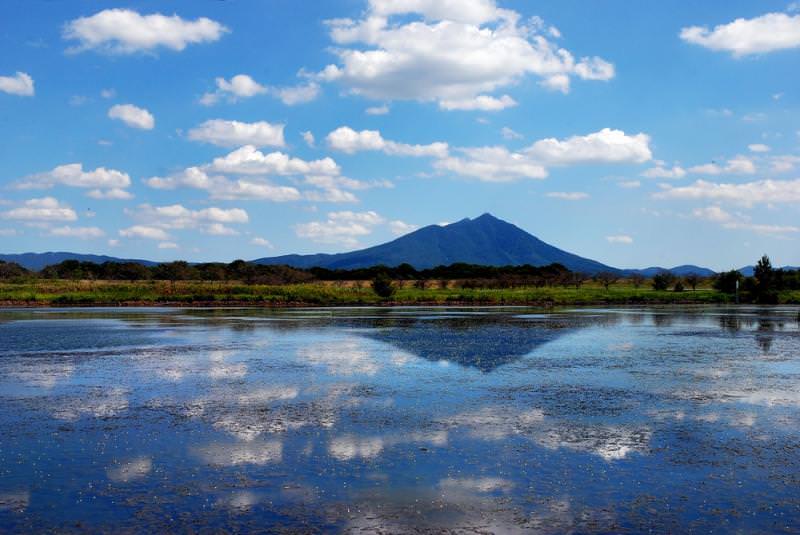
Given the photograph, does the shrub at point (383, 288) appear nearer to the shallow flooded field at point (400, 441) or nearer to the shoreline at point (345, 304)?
the shoreline at point (345, 304)

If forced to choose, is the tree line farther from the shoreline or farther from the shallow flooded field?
the shallow flooded field

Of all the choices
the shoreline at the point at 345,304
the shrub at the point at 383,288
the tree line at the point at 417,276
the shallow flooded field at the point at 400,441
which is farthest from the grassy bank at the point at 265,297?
the shallow flooded field at the point at 400,441

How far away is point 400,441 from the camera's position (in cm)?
1488

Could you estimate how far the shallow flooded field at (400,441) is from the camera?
1047 centimetres

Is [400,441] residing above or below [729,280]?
below

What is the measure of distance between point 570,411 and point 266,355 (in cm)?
1626

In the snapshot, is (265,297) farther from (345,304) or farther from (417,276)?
(417,276)

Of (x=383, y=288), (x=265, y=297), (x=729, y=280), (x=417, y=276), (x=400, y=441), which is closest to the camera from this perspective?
(x=400, y=441)

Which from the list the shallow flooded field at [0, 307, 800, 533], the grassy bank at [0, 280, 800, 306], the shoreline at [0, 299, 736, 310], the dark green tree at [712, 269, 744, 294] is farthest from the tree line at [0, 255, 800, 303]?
the shallow flooded field at [0, 307, 800, 533]

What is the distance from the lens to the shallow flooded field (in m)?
10.5

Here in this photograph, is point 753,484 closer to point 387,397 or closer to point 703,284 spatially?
point 387,397

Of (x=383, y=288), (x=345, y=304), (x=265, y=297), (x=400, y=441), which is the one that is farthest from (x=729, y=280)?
(x=400, y=441)

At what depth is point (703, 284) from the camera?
13175 cm

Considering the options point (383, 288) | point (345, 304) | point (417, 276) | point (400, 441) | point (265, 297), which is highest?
point (417, 276)
